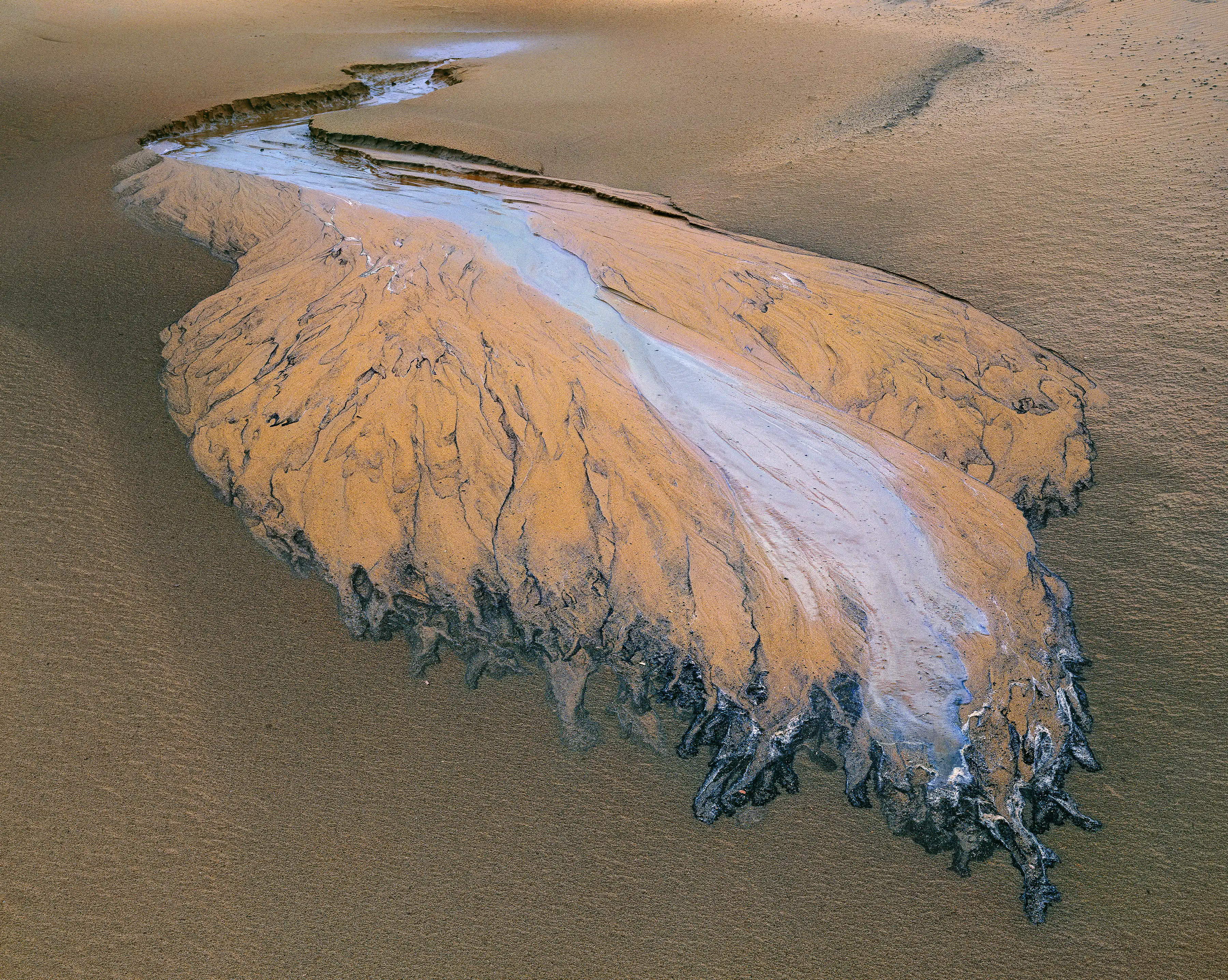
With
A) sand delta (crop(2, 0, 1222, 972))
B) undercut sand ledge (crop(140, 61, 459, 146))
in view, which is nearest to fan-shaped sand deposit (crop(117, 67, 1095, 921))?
sand delta (crop(2, 0, 1222, 972))

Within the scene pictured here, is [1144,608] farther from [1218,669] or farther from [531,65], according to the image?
[531,65]

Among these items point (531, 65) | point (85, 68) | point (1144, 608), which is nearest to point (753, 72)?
point (531, 65)

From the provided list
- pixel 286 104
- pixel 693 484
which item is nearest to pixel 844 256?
pixel 693 484

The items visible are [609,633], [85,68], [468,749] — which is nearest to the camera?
[468,749]

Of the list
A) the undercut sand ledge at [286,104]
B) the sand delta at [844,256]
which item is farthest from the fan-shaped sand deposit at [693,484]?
the undercut sand ledge at [286,104]

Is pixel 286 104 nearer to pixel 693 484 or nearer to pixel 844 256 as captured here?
pixel 844 256

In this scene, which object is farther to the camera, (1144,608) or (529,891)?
(1144,608)
